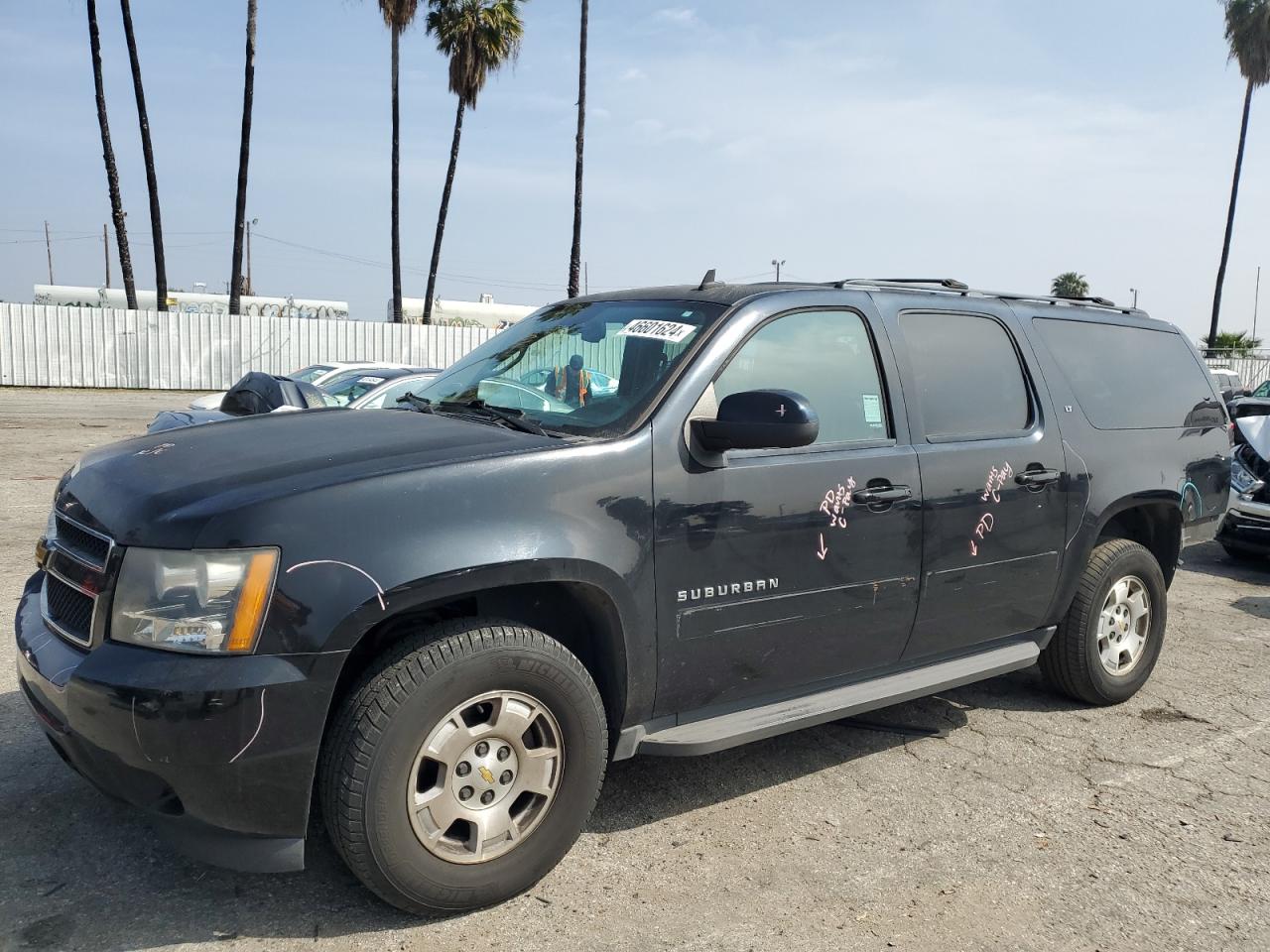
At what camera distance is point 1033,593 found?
437 centimetres

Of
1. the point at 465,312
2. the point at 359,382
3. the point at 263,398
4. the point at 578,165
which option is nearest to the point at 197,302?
the point at 465,312

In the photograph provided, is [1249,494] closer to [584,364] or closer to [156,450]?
[584,364]

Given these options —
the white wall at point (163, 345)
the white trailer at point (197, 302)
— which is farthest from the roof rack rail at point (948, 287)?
the white trailer at point (197, 302)

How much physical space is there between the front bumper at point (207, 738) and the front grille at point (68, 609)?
0.09 metres

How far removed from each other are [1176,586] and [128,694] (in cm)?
759

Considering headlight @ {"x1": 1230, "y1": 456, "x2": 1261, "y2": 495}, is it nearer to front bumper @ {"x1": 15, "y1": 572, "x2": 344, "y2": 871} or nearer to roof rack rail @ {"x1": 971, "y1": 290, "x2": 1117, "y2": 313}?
roof rack rail @ {"x1": 971, "y1": 290, "x2": 1117, "y2": 313}

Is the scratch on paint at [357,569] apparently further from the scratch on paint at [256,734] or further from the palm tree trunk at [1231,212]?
the palm tree trunk at [1231,212]

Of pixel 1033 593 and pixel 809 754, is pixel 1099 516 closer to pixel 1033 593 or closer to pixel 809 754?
pixel 1033 593

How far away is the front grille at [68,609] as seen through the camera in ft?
8.96

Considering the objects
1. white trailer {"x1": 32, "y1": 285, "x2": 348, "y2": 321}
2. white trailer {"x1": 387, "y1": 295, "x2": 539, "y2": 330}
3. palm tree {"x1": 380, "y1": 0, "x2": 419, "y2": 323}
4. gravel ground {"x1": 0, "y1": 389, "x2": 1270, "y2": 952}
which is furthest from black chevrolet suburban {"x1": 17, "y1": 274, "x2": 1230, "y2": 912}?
white trailer {"x1": 387, "y1": 295, "x2": 539, "y2": 330}

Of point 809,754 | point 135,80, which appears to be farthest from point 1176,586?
point 135,80

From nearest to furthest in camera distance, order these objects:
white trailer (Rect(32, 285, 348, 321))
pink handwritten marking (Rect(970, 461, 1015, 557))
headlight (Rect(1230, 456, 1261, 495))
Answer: pink handwritten marking (Rect(970, 461, 1015, 557))
headlight (Rect(1230, 456, 1261, 495))
white trailer (Rect(32, 285, 348, 321))

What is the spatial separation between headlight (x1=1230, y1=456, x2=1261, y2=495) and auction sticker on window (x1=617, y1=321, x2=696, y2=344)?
22.0 ft

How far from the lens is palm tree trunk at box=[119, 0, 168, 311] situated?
27031 mm
